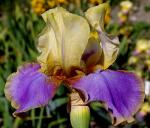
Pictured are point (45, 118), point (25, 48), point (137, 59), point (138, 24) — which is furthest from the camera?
point (138, 24)

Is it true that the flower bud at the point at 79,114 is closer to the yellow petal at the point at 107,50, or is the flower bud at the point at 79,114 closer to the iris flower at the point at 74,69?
the iris flower at the point at 74,69

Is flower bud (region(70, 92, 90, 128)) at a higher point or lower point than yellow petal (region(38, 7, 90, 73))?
lower

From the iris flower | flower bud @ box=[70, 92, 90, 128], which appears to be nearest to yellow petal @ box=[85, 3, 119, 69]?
the iris flower

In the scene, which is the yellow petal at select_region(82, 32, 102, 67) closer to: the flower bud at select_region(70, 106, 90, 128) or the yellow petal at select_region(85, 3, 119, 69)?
the yellow petal at select_region(85, 3, 119, 69)

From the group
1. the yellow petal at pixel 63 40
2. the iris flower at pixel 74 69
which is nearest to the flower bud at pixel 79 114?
the iris flower at pixel 74 69

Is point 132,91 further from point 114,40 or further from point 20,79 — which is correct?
point 20,79

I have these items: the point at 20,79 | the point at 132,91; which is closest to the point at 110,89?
the point at 132,91
